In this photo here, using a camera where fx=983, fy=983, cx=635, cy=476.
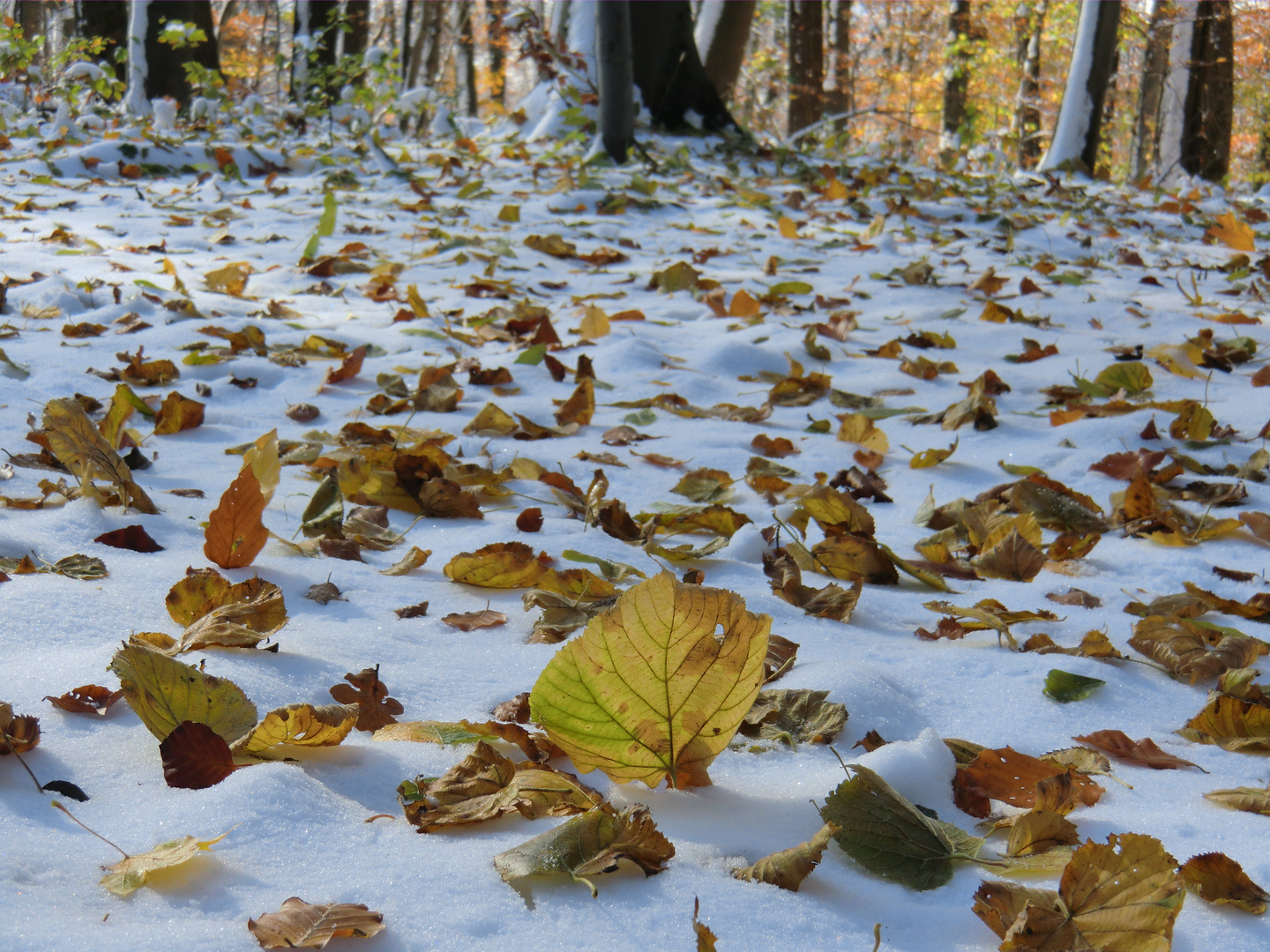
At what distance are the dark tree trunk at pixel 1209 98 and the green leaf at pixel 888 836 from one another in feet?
31.2

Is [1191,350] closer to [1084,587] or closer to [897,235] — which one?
[1084,587]

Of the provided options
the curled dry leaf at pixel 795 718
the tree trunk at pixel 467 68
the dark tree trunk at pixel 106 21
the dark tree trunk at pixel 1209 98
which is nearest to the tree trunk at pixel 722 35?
the dark tree trunk at pixel 1209 98

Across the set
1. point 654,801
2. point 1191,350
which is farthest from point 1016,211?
point 654,801

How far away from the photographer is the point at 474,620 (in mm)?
1359

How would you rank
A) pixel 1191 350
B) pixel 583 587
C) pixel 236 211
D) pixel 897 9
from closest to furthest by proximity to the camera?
pixel 583 587
pixel 1191 350
pixel 236 211
pixel 897 9

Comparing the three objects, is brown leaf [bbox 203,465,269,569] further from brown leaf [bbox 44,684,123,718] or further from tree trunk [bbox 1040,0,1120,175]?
tree trunk [bbox 1040,0,1120,175]

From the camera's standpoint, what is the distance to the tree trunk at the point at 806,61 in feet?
34.4

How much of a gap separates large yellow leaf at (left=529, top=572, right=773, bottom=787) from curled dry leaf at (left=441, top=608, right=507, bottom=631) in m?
0.49

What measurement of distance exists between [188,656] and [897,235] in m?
4.59

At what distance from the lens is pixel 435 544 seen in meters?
1.65

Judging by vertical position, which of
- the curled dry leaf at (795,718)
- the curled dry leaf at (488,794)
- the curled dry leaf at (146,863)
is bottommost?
the curled dry leaf at (795,718)

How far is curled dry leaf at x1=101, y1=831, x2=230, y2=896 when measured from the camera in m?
0.72

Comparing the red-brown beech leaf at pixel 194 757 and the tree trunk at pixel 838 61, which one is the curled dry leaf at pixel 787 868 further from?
the tree trunk at pixel 838 61

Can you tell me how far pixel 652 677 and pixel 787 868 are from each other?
0.19 meters
